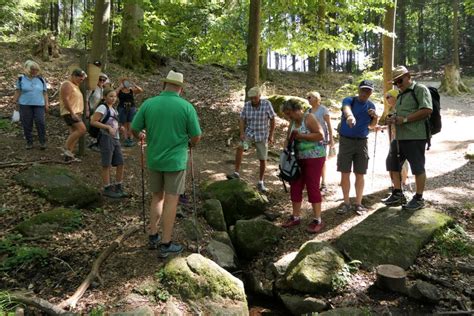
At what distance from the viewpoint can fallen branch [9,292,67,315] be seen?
3.81 m

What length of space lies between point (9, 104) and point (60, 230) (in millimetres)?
7472

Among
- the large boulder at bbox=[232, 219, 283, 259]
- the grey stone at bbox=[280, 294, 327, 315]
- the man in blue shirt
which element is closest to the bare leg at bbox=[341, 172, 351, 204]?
the man in blue shirt

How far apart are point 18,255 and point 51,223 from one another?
840mm

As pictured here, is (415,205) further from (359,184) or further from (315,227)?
(315,227)

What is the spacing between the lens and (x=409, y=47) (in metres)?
46.3

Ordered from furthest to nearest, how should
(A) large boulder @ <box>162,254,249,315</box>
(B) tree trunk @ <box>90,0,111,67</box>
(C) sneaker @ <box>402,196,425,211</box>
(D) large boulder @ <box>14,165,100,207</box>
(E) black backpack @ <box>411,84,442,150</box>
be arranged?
(B) tree trunk @ <box>90,0,111,67</box> < (D) large boulder @ <box>14,165,100,207</box> < (C) sneaker @ <box>402,196,425,211</box> < (E) black backpack @ <box>411,84,442,150</box> < (A) large boulder @ <box>162,254,249,315</box>

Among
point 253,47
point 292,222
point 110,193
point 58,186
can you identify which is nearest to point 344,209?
point 292,222

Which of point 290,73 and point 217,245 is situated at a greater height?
point 290,73

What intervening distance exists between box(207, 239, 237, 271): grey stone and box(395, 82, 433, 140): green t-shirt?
124 inches

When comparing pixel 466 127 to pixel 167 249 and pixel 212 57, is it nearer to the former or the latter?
pixel 212 57

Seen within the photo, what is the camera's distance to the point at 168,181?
4.84 meters

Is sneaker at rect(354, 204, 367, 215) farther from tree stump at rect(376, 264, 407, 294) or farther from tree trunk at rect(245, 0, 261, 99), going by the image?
tree trunk at rect(245, 0, 261, 99)

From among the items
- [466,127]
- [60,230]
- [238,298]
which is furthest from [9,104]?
[466,127]

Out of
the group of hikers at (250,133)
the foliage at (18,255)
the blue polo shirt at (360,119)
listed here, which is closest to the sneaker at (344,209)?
the group of hikers at (250,133)
